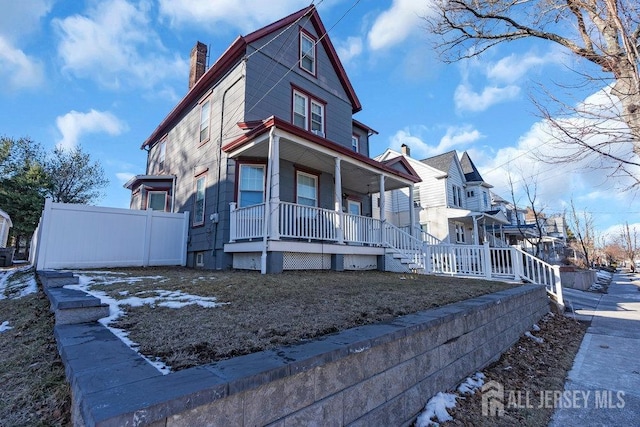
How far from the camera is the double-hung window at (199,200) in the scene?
1066 cm

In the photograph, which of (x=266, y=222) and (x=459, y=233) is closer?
(x=266, y=222)

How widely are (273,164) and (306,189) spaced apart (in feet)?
10.5

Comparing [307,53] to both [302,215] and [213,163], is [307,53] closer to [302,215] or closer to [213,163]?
[213,163]

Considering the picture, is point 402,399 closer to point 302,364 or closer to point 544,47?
point 302,364

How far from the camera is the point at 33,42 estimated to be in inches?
434

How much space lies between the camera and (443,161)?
21.5 meters

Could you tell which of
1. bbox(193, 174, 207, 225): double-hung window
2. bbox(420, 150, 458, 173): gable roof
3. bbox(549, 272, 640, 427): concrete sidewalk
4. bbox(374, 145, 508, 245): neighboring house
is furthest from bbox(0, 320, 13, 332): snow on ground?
bbox(420, 150, 458, 173): gable roof

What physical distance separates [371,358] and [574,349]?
502 cm

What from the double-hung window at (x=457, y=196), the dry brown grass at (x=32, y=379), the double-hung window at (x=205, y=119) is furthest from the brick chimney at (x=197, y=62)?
the double-hung window at (x=457, y=196)

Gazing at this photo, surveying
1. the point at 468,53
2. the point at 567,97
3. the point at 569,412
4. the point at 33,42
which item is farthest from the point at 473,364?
the point at 33,42

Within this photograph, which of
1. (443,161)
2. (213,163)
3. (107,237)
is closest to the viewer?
(107,237)

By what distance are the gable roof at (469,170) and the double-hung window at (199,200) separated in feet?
65.2

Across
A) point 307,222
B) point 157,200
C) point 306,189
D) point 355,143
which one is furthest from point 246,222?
point 355,143

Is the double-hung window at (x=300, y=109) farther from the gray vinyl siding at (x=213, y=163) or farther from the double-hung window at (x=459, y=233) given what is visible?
the double-hung window at (x=459, y=233)
